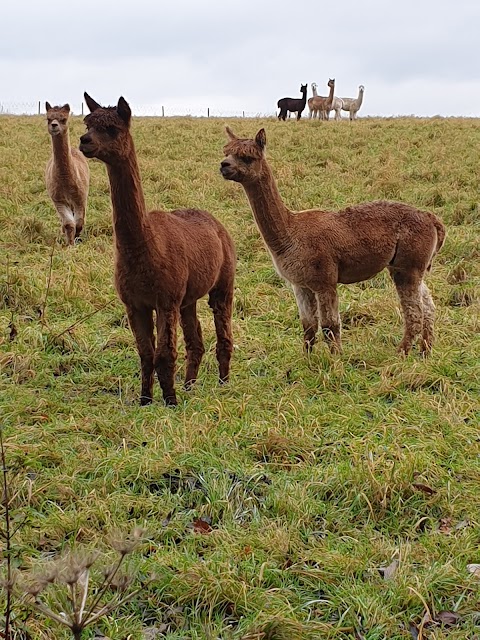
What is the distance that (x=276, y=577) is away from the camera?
2.93 metres

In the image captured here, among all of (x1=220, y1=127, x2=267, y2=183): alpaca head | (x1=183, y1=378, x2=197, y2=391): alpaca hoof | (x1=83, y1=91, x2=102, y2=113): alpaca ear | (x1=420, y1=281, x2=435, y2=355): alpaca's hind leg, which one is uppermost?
(x1=83, y1=91, x2=102, y2=113): alpaca ear

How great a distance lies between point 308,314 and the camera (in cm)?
581

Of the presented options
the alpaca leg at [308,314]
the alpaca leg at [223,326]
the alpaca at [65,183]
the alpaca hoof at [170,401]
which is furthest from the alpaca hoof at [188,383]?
the alpaca at [65,183]

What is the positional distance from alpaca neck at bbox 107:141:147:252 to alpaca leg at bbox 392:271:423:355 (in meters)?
2.47

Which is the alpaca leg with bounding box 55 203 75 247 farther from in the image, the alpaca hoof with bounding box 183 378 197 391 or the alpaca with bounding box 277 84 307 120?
the alpaca with bounding box 277 84 307 120

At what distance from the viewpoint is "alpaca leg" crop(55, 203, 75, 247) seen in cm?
956

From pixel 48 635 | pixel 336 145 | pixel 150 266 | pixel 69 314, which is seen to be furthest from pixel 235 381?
pixel 336 145

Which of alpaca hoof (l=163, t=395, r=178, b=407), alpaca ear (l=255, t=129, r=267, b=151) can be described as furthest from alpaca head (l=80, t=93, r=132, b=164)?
alpaca hoof (l=163, t=395, r=178, b=407)

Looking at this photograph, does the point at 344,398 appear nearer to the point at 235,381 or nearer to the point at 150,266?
the point at 235,381

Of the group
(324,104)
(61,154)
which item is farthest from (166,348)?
(324,104)

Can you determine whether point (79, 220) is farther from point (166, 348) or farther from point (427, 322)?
point (427, 322)

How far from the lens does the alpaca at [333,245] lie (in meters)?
5.47

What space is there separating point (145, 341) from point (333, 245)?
176cm

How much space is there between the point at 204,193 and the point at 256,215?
6.96 m
